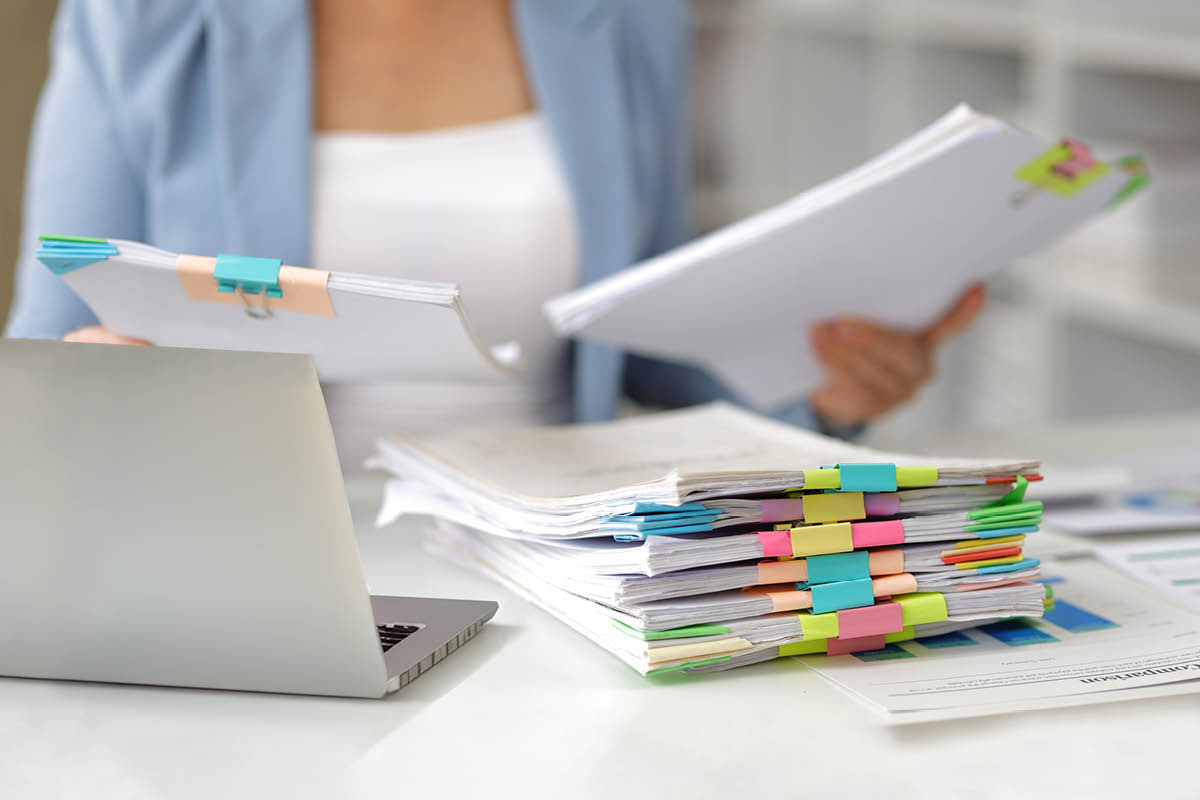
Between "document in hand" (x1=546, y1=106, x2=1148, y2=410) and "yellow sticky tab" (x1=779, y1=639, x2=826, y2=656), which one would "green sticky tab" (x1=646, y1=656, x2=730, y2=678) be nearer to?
"yellow sticky tab" (x1=779, y1=639, x2=826, y2=656)

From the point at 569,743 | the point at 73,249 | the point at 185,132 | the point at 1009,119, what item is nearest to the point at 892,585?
the point at 569,743

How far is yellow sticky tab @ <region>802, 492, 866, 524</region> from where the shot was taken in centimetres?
47

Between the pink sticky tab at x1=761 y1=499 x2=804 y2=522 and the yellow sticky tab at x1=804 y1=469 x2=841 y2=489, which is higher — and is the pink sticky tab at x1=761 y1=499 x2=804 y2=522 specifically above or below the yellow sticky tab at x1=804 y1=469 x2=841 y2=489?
below

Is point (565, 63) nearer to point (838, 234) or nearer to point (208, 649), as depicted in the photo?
point (838, 234)

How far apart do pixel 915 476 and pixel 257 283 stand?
291 mm

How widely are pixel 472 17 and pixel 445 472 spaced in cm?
75

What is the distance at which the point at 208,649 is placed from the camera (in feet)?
1.46

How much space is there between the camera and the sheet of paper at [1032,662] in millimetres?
438

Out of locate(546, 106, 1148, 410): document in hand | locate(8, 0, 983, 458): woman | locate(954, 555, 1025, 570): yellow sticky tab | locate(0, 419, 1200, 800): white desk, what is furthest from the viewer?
locate(8, 0, 983, 458): woman

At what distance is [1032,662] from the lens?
48 cm

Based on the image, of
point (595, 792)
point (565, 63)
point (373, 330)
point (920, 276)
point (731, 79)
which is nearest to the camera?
point (595, 792)

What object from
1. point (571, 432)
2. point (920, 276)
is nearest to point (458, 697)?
point (571, 432)

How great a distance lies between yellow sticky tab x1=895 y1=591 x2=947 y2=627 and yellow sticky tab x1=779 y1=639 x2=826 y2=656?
0.04 meters

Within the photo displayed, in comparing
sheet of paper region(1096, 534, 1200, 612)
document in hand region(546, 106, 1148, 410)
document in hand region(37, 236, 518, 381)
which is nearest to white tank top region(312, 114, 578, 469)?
document in hand region(546, 106, 1148, 410)
